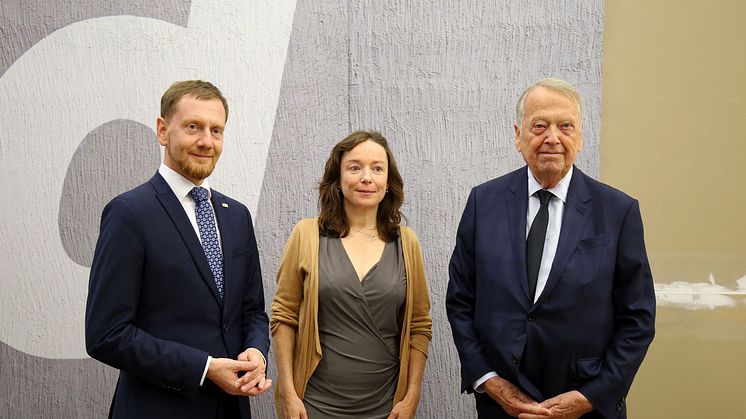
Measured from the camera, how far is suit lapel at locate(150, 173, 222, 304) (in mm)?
2482

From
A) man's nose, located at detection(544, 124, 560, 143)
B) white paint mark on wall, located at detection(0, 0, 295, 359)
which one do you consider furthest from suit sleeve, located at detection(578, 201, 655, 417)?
white paint mark on wall, located at detection(0, 0, 295, 359)

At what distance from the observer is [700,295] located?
12.7 ft

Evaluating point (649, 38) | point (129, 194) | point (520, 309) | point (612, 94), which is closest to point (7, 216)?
point (129, 194)

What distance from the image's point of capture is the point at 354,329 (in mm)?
3061

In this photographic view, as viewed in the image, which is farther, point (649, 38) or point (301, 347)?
point (649, 38)

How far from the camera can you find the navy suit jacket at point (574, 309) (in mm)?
2670

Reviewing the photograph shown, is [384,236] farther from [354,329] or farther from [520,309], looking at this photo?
[520,309]

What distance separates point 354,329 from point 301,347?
23cm

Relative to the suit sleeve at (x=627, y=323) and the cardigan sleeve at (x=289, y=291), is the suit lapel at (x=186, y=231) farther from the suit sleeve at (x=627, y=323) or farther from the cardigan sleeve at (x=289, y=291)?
the suit sleeve at (x=627, y=323)

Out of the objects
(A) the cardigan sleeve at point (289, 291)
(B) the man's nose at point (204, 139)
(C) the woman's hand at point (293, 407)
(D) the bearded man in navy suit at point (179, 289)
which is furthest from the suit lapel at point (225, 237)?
(C) the woman's hand at point (293, 407)

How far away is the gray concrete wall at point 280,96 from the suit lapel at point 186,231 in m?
1.42

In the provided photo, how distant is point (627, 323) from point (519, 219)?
0.54m

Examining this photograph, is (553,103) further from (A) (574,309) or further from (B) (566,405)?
(B) (566,405)

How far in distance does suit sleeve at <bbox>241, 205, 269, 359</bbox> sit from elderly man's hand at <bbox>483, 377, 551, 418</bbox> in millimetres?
845
